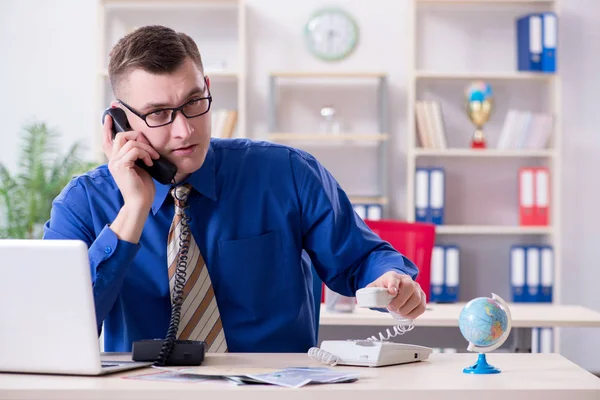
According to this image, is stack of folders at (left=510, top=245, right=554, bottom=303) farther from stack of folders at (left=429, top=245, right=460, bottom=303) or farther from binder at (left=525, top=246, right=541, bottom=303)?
stack of folders at (left=429, top=245, right=460, bottom=303)

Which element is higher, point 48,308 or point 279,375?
point 48,308

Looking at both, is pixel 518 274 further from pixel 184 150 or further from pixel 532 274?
pixel 184 150

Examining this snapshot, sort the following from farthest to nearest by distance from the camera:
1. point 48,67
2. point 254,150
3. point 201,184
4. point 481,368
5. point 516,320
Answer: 1. point 48,67
2. point 516,320
3. point 254,150
4. point 201,184
5. point 481,368

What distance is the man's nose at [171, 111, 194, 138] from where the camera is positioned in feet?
5.79

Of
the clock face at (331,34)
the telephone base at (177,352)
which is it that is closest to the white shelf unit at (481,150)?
the clock face at (331,34)

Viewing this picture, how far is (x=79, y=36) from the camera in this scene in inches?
206

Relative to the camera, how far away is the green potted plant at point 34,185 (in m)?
4.75

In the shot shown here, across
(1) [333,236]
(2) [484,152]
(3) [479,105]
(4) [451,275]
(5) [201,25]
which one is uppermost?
(5) [201,25]

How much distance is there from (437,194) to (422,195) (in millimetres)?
85

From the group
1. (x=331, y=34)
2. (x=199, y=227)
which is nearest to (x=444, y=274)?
(x=331, y=34)

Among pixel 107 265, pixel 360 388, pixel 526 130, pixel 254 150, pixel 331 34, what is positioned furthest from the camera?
pixel 331 34

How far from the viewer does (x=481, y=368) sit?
4.84 feet

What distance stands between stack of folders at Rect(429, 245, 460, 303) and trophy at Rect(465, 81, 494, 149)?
0.67 metres

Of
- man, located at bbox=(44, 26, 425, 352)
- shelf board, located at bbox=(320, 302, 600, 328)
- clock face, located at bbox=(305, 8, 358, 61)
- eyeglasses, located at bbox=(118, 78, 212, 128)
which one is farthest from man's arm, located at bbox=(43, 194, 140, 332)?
clock face, located at bbox=(305, 8, 358, 61)
